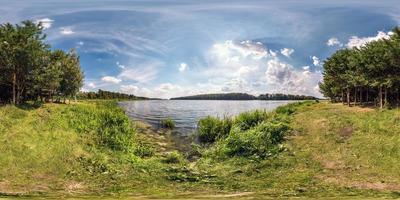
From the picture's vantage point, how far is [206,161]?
1599 inches

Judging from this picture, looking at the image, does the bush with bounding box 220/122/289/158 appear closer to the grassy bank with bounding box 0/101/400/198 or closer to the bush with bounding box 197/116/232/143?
the grassy bank with bounding box 0/101/400/198

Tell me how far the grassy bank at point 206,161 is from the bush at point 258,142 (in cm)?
9

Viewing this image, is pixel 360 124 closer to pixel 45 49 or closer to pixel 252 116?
pixel 252 116

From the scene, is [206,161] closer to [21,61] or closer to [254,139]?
[254,139]

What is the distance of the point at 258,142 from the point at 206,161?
4.88m

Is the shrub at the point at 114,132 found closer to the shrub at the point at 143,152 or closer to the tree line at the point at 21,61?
the shrub at the point at 143,152

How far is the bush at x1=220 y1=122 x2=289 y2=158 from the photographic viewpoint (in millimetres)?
40406

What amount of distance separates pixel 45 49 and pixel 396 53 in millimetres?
51082

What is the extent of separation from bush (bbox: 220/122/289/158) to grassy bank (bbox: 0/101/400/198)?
0.09 m

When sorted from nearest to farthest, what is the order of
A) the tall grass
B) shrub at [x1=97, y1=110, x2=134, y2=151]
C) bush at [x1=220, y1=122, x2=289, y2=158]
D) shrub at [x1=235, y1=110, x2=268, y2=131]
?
1. bush at [x1=220, y1=122, x2=289, y2=158]
2. the tall grass
3. shrub at [x1=97, y1=110, x2=134, y2=151]
4. shrub at [x1=235, y1=110, x2=268, y2=131]

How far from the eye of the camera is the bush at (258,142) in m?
40.4

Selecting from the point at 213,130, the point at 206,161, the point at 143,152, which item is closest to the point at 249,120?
the point at 213,130

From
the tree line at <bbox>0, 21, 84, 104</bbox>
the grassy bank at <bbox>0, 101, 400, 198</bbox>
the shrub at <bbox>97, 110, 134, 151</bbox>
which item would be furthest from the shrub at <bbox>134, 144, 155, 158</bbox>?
the tree line at <bbox>0, 21, 84, 104</bbox>

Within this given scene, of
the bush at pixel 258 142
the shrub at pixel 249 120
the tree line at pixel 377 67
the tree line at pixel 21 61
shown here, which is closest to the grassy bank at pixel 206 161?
the bush at pixel 258 142
